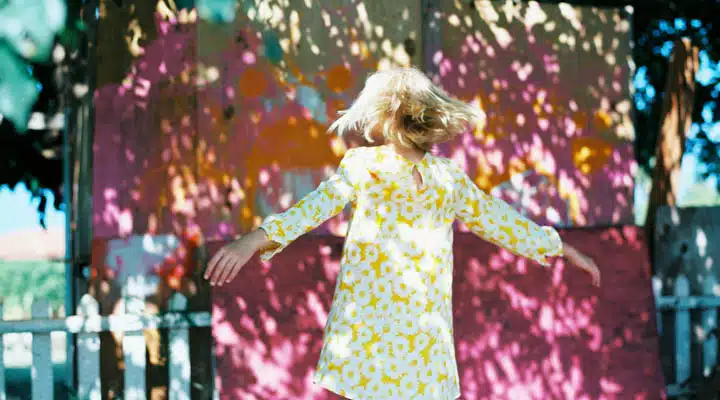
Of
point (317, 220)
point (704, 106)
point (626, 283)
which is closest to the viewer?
point (317, 220)

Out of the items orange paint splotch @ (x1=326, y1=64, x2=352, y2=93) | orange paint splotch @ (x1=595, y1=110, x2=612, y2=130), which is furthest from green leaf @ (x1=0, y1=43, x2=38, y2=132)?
orange paint splotch @ (x1=595, y1=110, x2=612, y2=130)

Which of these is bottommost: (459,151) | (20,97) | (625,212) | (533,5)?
(625,212)

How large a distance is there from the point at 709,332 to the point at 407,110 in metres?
3.85

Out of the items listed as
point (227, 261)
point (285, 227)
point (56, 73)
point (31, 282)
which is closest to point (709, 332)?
point (285, 227)

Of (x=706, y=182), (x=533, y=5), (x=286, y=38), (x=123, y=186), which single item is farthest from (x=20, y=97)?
(x=706, y=182)

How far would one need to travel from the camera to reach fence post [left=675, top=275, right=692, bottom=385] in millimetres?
6004

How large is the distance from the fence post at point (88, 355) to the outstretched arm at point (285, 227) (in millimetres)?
2054

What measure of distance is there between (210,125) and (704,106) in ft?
15.3

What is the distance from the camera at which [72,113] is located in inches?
207

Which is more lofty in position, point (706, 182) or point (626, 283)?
point (706, 182)

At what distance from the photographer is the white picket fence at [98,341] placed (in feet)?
15.9

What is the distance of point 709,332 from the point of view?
612cm

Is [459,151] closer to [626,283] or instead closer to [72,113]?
[626,283]

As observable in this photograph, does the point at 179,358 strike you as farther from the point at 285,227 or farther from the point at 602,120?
the point at 602,120
